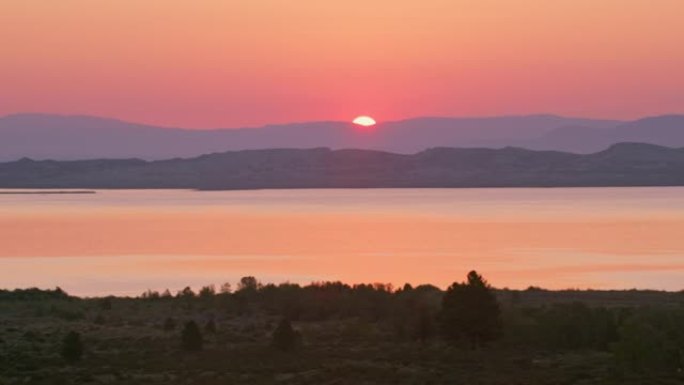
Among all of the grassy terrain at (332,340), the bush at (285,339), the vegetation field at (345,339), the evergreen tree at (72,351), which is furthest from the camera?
the bush at (285,339)

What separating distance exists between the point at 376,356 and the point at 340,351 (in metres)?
1.68

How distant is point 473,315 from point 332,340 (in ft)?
15.4

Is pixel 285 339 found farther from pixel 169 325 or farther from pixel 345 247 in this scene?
pixel 345 247

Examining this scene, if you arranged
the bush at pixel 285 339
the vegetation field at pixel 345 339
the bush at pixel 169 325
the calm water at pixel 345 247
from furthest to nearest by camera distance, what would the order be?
the calm water at pixel 345 247 < the bush at pixel 169 325 < the bush at pixel 285 339 < the vegetation field at pixel 345 339

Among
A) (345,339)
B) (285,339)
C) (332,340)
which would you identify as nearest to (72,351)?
(285,339)

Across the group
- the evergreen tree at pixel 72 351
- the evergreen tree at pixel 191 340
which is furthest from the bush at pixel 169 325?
the evergreen tree at pixel 72 351

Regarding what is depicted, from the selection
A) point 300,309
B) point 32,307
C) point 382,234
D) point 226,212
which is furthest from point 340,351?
point 226,212

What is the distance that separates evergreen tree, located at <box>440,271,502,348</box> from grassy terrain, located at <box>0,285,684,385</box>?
0.43 m

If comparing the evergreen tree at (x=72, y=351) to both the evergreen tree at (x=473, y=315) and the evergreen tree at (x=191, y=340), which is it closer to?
the evergreen tree at (x=191, y=340)

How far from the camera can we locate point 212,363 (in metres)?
30.4

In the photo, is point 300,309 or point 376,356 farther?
point 300,309

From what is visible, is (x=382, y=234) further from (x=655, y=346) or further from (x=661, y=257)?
(x=655, y=346)

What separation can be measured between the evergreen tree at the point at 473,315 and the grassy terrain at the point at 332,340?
426 millimetres

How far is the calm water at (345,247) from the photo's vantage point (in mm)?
70625
